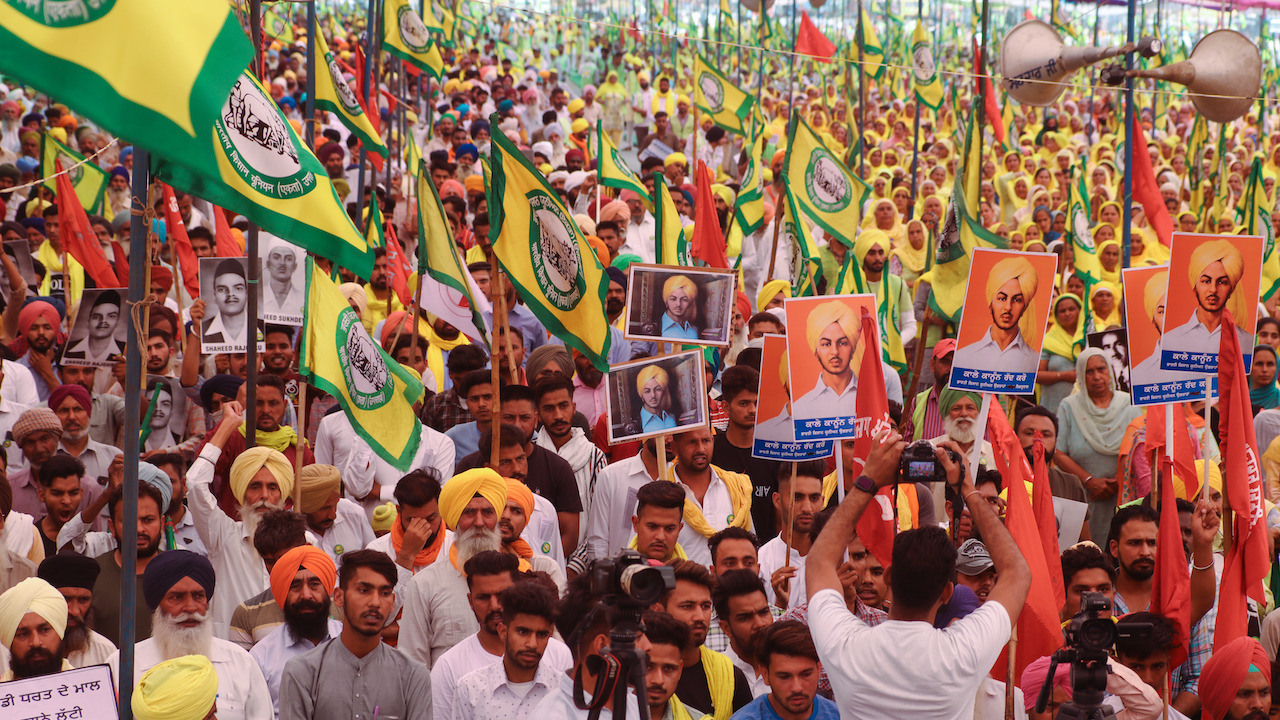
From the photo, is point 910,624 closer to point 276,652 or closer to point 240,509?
point 276,652

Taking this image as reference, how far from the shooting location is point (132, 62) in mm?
3109

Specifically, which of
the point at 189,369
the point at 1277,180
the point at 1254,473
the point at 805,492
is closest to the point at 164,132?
the point at 805,492

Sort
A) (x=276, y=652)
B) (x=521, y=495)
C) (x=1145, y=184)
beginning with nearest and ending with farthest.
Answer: (x=276, y=652) < (x=521, y=495) < (x=1145, y=184)

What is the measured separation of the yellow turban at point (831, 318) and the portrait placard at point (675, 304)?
84 centimetres

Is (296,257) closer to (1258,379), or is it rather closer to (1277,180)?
(1258,379)

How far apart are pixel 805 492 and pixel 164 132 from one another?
362 centimetres

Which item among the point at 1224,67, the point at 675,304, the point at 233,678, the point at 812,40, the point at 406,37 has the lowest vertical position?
the point at 233,678

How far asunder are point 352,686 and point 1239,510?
3.42 m

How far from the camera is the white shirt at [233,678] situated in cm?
456

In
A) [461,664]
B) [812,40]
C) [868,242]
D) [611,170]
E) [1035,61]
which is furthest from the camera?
[812,40]

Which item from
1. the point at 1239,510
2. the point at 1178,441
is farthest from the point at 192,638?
the point at 1178,441

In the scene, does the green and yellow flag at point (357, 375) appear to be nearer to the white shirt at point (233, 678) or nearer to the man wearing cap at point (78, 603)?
the man wearing cap at point (78, 603)

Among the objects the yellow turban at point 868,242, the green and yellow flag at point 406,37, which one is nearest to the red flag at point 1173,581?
the yellow turban at point 868,242

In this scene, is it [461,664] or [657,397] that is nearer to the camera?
[461,664]
